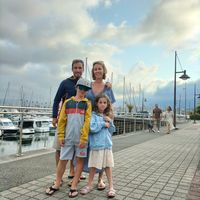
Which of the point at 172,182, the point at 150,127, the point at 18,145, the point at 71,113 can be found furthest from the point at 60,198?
the point at 150,127

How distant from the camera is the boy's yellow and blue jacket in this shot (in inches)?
159

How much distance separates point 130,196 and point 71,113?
152 centimetres

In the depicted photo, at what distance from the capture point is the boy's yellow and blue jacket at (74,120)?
4.05 metres

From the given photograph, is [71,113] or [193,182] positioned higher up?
[71,113]

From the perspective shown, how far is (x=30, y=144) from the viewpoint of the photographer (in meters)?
8.50

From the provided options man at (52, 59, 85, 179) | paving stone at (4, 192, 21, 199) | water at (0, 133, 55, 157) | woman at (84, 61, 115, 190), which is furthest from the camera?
water at (0, 133, 55, 157)

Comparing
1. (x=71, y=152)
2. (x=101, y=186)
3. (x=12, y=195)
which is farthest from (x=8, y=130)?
(x=101, y=186)

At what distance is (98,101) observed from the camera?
13.9 ft

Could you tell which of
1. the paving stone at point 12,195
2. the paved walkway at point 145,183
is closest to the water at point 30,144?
the paved walkway at point 145,183

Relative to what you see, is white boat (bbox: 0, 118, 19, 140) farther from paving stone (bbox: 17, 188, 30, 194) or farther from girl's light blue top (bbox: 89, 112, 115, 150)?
girl's light blue top (bbox: 89, 112, 115, 150)

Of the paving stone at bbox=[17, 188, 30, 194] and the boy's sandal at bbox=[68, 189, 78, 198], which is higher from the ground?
the boy's sandal at bbox=[68, 189, 78, 198]

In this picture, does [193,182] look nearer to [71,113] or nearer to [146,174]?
[146,174]

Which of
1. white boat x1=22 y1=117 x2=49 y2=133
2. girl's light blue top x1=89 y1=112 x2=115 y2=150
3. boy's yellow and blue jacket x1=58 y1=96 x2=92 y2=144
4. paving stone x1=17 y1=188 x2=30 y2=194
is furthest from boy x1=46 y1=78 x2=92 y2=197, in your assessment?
white boat x1=22 y1=117 x2=49 y2=133

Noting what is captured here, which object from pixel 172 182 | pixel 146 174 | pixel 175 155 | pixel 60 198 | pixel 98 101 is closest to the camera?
pixel 60 198
